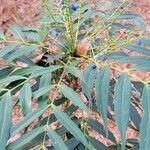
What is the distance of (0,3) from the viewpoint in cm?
422

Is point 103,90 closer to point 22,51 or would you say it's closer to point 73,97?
point 73,97

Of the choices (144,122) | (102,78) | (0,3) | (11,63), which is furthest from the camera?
(0,3)

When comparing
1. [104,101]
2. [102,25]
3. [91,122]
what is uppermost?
[102,25]

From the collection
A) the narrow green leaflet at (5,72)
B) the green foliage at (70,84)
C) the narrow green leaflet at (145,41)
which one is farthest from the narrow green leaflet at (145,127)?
the narrow green leaflet at (5,72)

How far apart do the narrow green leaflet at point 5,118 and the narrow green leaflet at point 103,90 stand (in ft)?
0.66

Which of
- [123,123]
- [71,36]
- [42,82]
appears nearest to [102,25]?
[71,36]

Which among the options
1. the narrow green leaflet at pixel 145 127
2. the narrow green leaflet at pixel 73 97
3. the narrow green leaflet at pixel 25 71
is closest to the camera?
the narrow green leaflet at pixel 145 127

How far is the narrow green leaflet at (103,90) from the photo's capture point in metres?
1.02

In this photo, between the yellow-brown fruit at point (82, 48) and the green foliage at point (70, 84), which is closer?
the green foliage at point (70, 84)

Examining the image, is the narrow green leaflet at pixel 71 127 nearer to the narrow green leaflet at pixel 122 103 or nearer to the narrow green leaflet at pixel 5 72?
the narrow green leaflet at pixel 122 103

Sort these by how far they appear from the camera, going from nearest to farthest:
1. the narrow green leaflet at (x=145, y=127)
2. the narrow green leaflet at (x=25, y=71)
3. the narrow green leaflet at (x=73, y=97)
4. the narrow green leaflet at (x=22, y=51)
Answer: the narrow green leaflet at (x=145, y=127), the narrow green leaflet at (x=73, y=97), the narrow green leaflet at (x=25, y=71), the narrow green leaflet at (x=22, y=51)

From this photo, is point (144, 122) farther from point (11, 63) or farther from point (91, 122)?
point (11, 63)

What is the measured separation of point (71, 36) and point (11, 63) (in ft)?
0.78

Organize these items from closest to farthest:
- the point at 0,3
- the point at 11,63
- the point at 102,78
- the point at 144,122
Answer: the point at 144,122
the point at 102,78
the point at 11,63
the point at 0,3
